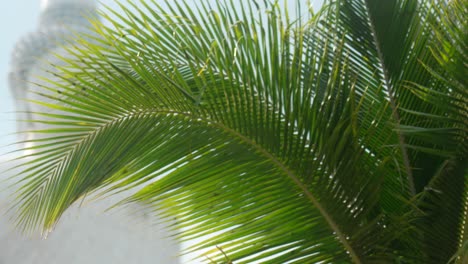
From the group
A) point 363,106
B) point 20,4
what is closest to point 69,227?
point 20,4

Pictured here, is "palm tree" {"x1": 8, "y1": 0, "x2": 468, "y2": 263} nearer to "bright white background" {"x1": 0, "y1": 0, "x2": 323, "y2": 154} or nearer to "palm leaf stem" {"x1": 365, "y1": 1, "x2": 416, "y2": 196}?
"palm leaf stem" {"x1": 365, "y1": 1, "x2": 416, "y2": 196}

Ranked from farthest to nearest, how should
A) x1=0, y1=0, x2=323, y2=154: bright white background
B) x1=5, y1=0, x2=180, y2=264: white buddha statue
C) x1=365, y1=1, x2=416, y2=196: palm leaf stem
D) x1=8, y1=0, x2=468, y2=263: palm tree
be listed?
x1=0, y1=0, x2=323, y2=154: bright white background → x1=5, y1=0, x2=180, y2=264: white buddha statue → x1=365, y1=1, x2=416, y2=196: palm leaf stem → x1=8, y1=0, x2=468, y2=263: palm tree

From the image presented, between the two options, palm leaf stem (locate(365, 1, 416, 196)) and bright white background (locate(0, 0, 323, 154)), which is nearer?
palm leaf stem (locate(365, 1, 416, 196))

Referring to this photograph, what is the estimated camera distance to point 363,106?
2238 millimetres

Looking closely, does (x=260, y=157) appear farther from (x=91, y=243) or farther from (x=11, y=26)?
(x=11, y=26)

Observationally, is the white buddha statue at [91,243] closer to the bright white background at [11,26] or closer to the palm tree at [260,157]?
the bright white background at [11,26]

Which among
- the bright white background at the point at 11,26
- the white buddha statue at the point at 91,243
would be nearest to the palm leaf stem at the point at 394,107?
the white buddha statue at the point at 91,243

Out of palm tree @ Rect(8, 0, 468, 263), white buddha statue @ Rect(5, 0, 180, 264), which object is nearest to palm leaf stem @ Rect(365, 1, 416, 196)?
palm tree @ Rect(8, 0, 468, 263)

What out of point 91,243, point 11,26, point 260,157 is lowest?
point 260,157

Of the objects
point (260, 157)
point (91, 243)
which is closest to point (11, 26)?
point (91, 243)

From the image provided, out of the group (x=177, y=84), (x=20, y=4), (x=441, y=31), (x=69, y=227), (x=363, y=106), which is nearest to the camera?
(x=177, y=84)

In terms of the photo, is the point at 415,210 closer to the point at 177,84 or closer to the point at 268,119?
the point at 268,119

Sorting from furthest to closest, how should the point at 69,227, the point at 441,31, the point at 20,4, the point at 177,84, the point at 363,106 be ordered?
1. the point at 20,4
2. the point at 69,227
3. the point at 363,106
4. the point at 441,31
5. the point at 177,84

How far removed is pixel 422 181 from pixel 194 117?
61 centimetres
